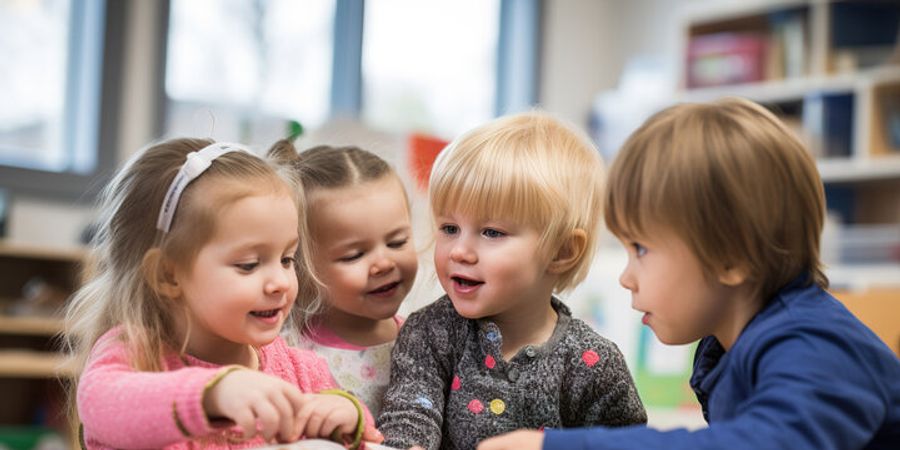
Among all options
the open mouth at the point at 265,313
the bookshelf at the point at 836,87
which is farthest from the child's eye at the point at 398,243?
the bookshelf at the point at 836,87

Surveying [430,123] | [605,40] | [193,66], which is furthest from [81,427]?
[605,40]

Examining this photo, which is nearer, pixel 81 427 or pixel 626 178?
pixel 626 178

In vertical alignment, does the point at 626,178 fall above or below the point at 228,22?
below

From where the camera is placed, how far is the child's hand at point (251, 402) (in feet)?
2.63

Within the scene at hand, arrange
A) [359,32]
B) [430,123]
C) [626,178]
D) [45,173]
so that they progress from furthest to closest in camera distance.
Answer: [430,123] < [359,32] < [45,173] < [626,178]

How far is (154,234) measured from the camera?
95 cm

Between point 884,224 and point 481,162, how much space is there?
11.0 ft

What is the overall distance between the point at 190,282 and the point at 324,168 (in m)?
0.37

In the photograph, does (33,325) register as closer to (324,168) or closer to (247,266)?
(324,168)

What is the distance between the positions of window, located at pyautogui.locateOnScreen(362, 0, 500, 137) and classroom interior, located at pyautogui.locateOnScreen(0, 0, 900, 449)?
14 mm

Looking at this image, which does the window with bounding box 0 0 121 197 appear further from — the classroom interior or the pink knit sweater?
the pink knit sweater

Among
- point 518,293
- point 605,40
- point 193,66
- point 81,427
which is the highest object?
point 605,40

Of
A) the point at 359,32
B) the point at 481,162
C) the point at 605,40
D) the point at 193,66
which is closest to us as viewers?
the point at 481,162

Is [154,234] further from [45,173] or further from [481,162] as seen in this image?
[45,173]
